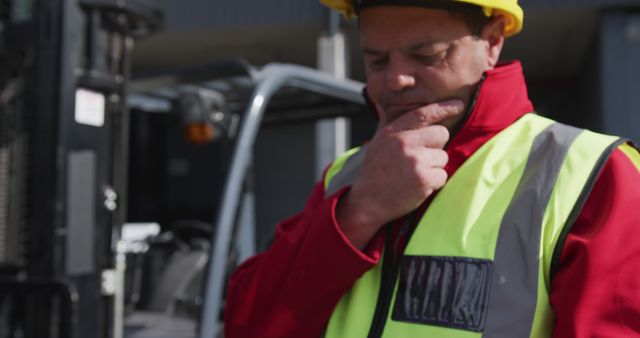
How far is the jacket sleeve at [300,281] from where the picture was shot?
1466mm

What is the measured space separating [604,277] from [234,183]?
78.9 inches

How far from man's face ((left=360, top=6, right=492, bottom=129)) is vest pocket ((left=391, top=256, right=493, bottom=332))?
0.98 ft

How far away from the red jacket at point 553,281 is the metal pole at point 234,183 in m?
1.13

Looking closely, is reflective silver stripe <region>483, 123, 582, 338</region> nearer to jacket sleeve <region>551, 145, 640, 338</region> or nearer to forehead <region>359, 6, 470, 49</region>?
jacket sleeve <region>551, 145, 640, 338</region>

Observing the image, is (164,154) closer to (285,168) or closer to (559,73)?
(285,168)

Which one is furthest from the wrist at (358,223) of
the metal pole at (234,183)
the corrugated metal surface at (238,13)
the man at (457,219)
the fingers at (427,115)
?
the corrugated metal surface at (238,13)

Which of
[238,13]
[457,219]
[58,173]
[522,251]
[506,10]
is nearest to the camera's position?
[522,251]

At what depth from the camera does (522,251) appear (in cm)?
132

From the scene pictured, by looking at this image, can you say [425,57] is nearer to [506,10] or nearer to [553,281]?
[506,10]

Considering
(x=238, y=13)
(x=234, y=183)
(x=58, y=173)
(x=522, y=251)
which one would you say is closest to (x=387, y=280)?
(x=522, y=251)

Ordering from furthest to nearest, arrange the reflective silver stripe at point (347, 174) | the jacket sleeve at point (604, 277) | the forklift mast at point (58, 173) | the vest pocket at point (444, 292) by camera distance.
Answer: the forklift mast at point (58, 173)
the reflective silver stripe at point (347, 174)
the vest pocket at point (444, 292)
the jacket sleeve at point (604, 277)

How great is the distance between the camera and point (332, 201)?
1.53 m

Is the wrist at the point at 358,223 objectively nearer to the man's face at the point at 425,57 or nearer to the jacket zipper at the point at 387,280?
the jacket zipper at the point at 387,280

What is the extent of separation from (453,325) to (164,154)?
14056mm
